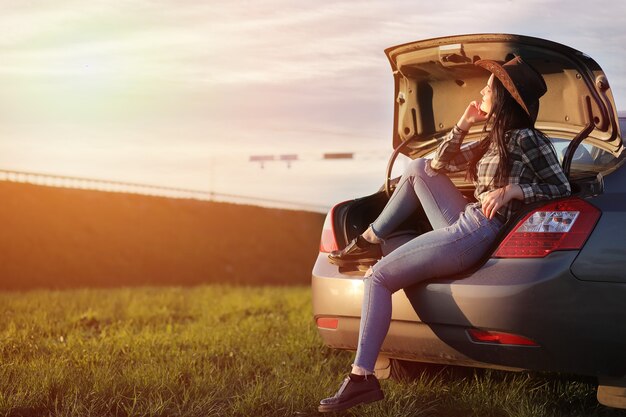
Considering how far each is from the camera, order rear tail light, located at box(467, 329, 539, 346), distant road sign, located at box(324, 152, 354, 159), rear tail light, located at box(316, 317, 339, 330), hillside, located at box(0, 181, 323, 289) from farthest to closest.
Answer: distant road sign, located at box(324, 152, 354, 159) → hillside, located at box(0, 181, 323, 289) → rear tail light, located at box(316, 317, 339, 330) → rear tail light, located at box(467, 329, 539, 346)

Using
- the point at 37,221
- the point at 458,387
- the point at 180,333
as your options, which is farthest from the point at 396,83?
the point at 37,221

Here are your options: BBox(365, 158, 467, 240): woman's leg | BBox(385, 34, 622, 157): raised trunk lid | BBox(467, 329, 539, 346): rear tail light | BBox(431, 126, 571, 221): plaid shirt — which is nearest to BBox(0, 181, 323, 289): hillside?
Answer: BBox(385, 34, 622, 157): raised trunk lid

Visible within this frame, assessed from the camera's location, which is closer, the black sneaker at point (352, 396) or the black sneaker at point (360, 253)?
the black sneaker at point (352, 396)

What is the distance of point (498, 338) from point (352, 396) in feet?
2.60

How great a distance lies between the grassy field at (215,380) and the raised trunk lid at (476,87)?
1.53 metres

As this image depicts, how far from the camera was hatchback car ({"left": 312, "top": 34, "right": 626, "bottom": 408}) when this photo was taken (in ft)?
14.0

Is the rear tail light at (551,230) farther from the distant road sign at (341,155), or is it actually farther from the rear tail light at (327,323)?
the distant road sign at (341,155)

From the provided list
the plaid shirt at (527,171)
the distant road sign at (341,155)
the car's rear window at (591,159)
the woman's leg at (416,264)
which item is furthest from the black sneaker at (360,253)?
the distant road sign at (341,155)

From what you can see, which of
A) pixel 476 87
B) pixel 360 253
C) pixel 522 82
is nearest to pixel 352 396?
pixel 360 253

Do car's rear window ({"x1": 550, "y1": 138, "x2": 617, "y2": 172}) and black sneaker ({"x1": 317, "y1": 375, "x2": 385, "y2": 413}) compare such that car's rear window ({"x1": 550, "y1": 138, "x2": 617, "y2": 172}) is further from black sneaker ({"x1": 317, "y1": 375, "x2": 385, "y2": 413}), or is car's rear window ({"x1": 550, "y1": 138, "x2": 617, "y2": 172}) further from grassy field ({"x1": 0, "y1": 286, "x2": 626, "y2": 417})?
black sneaker ({"x1": 317, "y1": 375, "x2": 385, "y2": 413})

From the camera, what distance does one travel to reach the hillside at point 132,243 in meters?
22.5

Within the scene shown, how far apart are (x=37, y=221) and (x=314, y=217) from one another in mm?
13445

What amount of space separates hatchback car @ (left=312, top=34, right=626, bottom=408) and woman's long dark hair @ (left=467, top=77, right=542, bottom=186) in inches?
11.2

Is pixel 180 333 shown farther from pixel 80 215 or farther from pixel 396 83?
pixel 80 215
